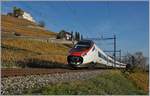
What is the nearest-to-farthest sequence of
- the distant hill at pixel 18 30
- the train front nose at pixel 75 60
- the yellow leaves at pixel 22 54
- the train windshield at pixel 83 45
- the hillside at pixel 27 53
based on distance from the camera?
the train front nose at pixel 75 60 → the train windshield at pixel 83 45 → the hillside at pixel 27 53 → the yellow leaves at pixel 22 54 → the distant hill at pixel 18 30

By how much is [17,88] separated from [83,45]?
1614cm

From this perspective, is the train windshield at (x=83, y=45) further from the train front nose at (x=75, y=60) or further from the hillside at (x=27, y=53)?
the hillside at (x=27, y=53)

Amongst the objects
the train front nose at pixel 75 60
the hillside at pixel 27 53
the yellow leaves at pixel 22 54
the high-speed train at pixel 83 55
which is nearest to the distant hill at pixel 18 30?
the hillside at pixel 27 53

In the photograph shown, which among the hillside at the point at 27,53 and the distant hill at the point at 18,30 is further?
the distant hill at the point at 18,30

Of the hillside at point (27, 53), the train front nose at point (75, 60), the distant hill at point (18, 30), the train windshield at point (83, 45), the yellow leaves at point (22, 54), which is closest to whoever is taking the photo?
→ the train front nose at point (75, 60)

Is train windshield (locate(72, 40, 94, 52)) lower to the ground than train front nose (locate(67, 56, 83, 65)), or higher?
higher

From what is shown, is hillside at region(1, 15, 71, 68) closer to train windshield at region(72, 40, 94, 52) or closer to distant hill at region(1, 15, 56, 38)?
train windshield at region(72, 40, 94, 52)

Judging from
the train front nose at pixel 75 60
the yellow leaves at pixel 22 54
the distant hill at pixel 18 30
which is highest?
the distant hill at pixel 18 30

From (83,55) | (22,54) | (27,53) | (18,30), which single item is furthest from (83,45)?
(18,30)

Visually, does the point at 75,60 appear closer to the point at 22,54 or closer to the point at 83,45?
the point at 83,45

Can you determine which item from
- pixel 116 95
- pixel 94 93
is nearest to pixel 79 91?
pixel 94 93

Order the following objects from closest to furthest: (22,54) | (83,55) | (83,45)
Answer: (83,55) < (83,45) < (22,54)

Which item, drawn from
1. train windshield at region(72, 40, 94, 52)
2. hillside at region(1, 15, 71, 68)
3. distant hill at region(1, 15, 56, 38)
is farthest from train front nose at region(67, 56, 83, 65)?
distant hill at region(1, 15, 56, 38)

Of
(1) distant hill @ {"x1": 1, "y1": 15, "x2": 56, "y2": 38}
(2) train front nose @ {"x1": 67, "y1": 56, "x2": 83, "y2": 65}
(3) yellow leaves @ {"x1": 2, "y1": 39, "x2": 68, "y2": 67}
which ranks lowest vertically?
(2) train front nose @ {"x1": 67, "y1": 56, "x2": 83, "y2": 65}
